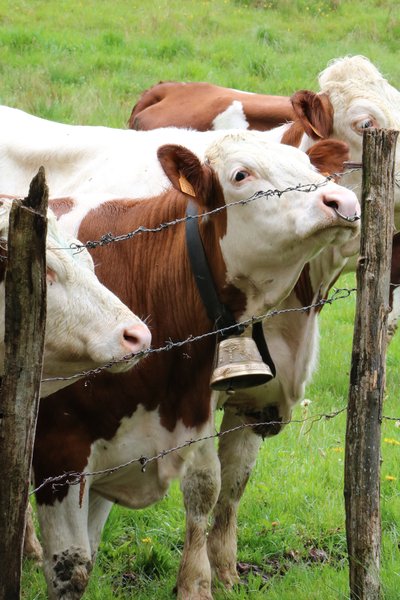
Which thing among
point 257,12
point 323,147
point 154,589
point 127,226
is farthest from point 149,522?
point 257,12

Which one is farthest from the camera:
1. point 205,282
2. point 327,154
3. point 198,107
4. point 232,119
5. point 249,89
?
point 249,89

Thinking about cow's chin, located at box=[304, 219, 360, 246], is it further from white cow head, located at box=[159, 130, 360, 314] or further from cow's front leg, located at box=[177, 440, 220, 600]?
cow's front leg, located at box=[177, 440, 220, 600]

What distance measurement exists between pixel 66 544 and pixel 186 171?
1.57m

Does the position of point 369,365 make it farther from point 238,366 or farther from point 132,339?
point 132,339

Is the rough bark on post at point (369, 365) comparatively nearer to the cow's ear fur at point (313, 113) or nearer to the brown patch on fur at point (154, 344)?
the brown patch on fur at point (154, 344)

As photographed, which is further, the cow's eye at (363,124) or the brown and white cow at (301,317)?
the cow's eye at (363,124)

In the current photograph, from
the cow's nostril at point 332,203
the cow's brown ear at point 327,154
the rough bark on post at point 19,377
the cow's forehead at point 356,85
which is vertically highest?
the cow's forehead at point 356,85

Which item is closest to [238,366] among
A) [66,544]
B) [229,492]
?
[66,544]

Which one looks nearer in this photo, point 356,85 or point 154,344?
point 154,344

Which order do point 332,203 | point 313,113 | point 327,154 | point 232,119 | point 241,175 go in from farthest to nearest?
1. point 232,119
2. point 313,113
3. point 327,154
4. point 241,175
5. point 332,203

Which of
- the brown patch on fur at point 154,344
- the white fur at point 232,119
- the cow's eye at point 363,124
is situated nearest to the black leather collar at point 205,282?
the brown patch on fur at point 154,344

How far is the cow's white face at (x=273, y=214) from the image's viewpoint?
3916mm

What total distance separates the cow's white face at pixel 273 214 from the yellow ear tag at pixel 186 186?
4.8 inches

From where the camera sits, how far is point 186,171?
421 cm
